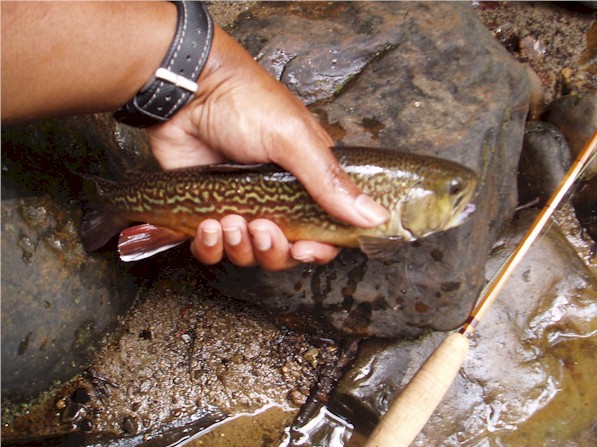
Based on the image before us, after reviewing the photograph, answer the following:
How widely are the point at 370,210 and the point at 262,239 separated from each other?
620 millimetres

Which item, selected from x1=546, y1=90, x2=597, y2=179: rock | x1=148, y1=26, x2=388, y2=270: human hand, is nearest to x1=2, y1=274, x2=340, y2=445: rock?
x1=148, y1=26, x2=388, y2=270: human hand

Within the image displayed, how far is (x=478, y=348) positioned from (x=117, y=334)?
249 cm

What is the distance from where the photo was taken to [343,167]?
3.10 meters

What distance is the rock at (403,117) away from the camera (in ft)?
11.9

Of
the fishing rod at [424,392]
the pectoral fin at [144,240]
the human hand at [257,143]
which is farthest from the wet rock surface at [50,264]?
the fishing rod at [424,392]

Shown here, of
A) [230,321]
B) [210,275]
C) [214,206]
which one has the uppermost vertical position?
[214,206]

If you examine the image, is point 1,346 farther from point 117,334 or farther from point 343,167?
point 343,167

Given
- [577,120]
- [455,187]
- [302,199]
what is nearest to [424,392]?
[455,187]

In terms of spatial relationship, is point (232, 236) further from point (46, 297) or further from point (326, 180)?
point (46, 297)

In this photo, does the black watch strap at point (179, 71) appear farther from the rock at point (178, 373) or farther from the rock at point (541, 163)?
the rock at point (541, 163)

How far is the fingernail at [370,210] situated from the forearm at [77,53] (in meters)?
1.34

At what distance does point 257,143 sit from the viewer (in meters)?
3.24

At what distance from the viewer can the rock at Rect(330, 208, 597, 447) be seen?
376cm

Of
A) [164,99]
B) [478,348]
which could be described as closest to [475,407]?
[478,348]
